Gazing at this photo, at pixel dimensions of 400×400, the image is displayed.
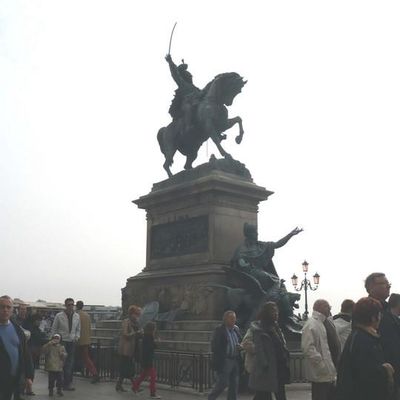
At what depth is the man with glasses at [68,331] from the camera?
42.8ft

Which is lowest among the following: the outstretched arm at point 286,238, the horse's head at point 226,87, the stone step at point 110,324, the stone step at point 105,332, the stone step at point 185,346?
the stone step at point 185,346

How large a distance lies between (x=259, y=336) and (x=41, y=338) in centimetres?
738

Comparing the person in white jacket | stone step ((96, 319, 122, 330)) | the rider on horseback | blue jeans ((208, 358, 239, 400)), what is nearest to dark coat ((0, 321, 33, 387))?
the person in white jacket

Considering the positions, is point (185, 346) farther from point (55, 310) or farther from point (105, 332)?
point (55, 310)

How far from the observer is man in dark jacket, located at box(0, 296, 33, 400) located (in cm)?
612

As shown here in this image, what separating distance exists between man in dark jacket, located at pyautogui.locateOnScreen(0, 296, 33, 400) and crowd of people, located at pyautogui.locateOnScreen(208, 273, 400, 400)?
294 cm

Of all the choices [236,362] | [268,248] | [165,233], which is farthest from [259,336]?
[165,233]

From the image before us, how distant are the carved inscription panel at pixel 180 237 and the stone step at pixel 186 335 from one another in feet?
7.76

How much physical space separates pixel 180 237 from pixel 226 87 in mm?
4575

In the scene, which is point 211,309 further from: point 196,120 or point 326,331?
point 326,331

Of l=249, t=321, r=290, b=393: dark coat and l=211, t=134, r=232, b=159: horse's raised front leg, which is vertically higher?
l=211, t=134, r=232, b=159: horse's raised front leg

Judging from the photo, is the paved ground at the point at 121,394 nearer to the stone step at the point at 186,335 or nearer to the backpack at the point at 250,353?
the stone step at the point at 186,335

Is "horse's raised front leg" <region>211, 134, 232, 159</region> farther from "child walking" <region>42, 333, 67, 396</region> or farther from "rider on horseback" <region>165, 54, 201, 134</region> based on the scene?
"child walking" <region>42, 333, 67, 396</region>

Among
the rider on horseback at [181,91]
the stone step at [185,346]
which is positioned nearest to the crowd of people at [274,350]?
the stone step at [185,346]
